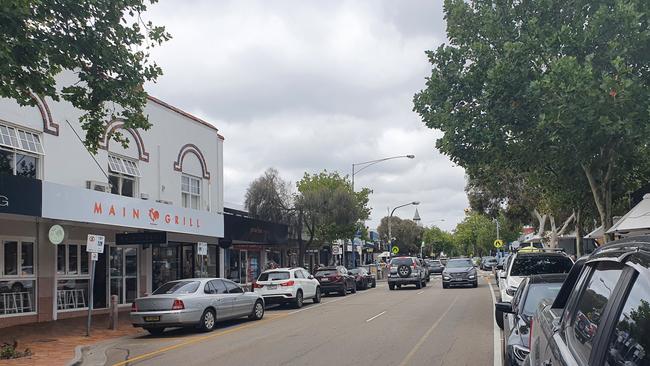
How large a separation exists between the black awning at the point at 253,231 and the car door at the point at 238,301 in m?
9.43

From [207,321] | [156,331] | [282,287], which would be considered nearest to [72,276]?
[156,331]

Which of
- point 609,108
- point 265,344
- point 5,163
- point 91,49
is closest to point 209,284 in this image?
point 265,344

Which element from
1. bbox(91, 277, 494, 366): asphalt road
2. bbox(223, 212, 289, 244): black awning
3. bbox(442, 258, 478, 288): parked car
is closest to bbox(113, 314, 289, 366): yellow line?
bbox(91, 277, 494, 366): asphalt road

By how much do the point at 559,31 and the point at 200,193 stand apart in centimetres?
1929

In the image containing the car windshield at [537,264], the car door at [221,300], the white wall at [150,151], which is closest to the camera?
the car windshield at [537,264]

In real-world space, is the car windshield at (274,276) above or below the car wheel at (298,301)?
above

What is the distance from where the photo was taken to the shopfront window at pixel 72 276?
20391mm

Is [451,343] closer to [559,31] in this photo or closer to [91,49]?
[559,31]

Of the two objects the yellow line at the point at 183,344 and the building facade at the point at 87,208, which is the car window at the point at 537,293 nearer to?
the yellow line at the point at 183,344

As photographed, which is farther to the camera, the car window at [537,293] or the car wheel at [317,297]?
the car wheel at [317,297]

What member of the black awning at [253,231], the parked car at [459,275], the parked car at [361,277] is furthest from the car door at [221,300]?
the parked car at [459,275]

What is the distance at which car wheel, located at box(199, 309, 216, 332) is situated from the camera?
16250 mm

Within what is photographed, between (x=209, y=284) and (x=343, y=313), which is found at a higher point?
(x=209, y=284)

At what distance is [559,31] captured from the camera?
14.2 m
